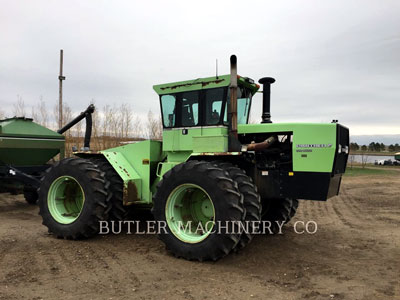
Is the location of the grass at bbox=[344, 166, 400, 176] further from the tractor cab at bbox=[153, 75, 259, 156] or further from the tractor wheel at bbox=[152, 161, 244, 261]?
the tractor wheel at bbox=[152, 161, 244, 261]

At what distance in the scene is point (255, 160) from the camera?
5.73m

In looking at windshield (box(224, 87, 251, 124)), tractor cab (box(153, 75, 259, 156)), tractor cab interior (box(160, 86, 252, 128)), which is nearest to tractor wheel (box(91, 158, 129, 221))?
tractor cab (box(153, 75, 259, 156))

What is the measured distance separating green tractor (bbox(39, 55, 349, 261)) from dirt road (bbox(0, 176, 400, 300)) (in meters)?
0.36

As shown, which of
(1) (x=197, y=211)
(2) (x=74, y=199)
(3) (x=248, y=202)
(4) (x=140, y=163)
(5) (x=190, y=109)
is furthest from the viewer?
(2) (x=74, y=199)

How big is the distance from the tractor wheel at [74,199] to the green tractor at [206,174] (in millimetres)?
17

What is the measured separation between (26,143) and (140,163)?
4.19 meters

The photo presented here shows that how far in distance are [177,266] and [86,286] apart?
1272 mm

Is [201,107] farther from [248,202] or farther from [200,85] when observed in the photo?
[248,202]

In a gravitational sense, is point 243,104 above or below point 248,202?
above

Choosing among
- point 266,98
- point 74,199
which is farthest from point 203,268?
point 74,199

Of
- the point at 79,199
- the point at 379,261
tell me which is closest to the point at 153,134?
the point at 79,199

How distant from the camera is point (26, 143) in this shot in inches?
362

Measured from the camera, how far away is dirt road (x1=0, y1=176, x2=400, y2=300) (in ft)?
13.5

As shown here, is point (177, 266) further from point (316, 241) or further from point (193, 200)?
point (316, 241)
